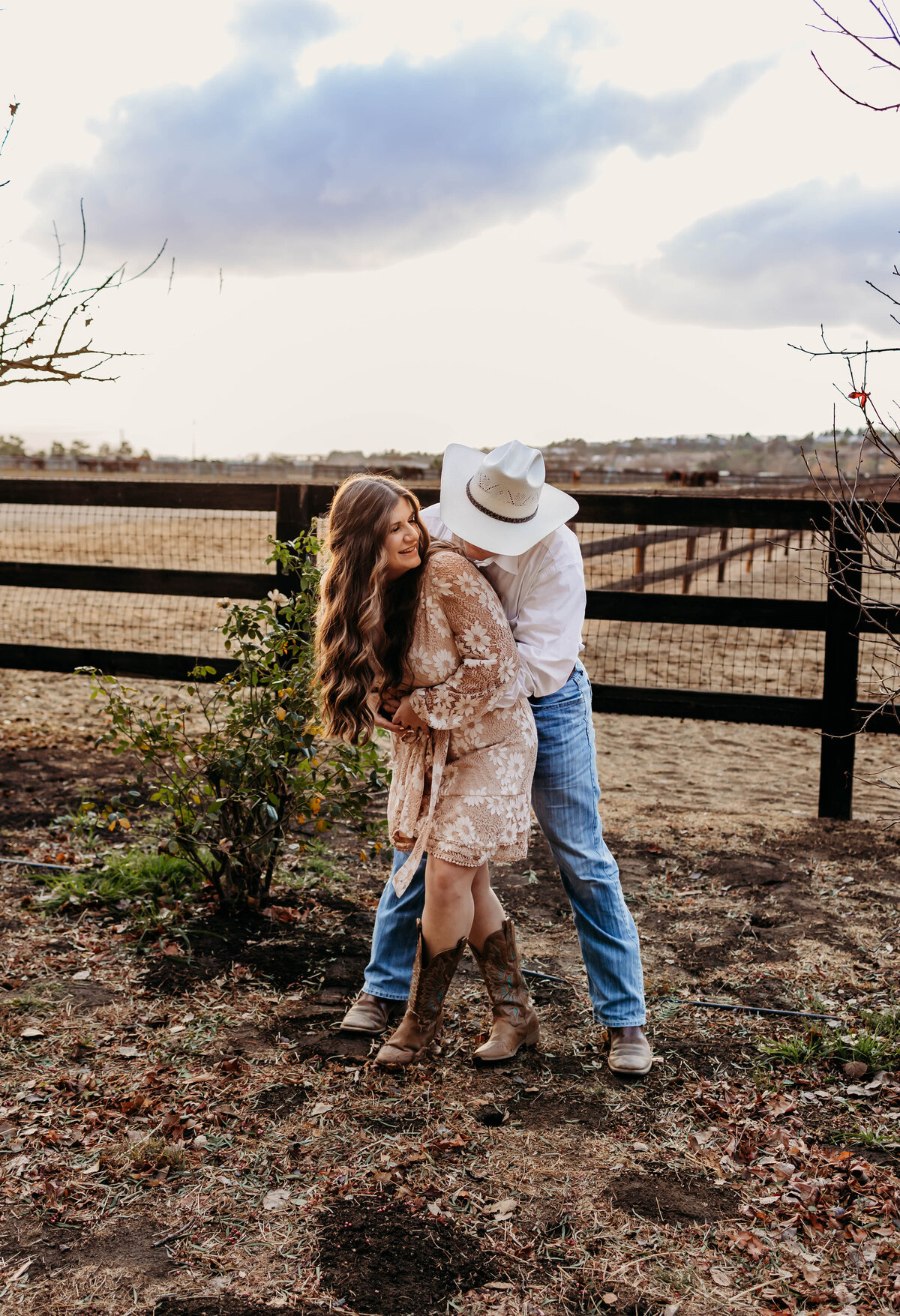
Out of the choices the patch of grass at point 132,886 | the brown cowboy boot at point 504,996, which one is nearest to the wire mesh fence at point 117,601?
the patch of grass at point 132,886

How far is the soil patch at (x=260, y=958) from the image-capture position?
11.0 feet

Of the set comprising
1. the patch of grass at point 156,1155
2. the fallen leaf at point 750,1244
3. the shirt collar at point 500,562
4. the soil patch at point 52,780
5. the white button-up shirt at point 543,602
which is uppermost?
the shirt collar at point 500,562

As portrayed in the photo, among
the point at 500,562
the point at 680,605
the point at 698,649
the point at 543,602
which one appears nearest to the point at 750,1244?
the point at 543,602

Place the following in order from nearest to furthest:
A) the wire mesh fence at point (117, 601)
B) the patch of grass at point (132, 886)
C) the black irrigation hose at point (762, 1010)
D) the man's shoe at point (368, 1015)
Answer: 1. the man's shoe at point (368, 1015)
2. the black irrigation hose at point (762, 1010)
3. the patch of grass at point (132, 886)
4. the wire mesh fence at point (117, 601)

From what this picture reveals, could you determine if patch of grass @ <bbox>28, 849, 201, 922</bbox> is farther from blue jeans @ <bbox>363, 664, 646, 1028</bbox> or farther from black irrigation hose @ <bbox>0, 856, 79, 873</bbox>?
blue jeans @ <bbox>363, 664, 646, 1028</bbox>

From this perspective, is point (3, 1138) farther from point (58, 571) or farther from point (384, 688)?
point (58, 571)

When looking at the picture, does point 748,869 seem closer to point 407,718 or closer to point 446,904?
point 446,904

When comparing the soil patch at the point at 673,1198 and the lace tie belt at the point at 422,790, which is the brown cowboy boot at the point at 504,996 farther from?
the soil patch at the point at 673,1198

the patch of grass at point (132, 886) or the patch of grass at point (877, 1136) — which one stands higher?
the patch of grass at point (132, 886)

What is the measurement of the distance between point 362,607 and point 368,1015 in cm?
129

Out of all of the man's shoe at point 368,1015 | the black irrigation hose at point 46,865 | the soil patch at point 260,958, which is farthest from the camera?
the black irrigation hose at point 46,865

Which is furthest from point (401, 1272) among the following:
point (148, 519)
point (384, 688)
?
point (148, 519)

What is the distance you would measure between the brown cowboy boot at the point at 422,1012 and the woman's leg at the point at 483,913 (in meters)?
0.08

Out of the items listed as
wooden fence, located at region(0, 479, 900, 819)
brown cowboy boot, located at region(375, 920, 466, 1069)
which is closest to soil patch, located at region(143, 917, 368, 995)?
brown cowboy boot, located at region(375, 920, 466, 1069)
